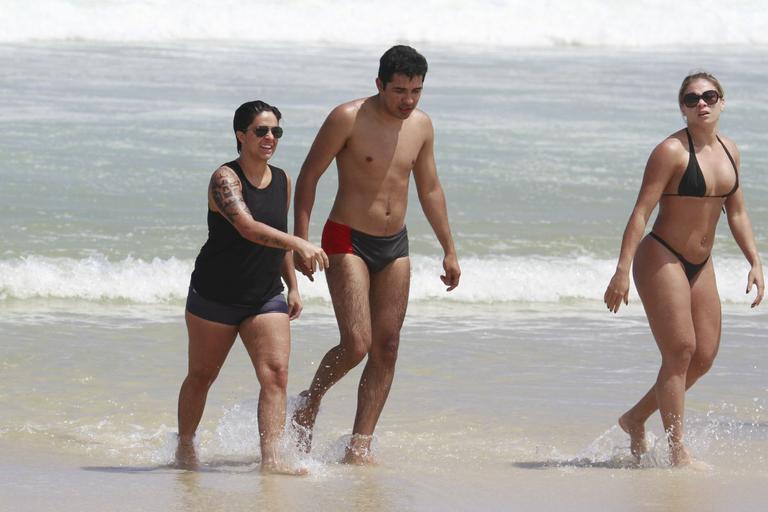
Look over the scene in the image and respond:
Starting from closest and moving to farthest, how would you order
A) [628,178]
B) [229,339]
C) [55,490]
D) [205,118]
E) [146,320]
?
1. [55,490]
2. [229,339]
3. [146,320]
4. [628,178]
5. [205,118]

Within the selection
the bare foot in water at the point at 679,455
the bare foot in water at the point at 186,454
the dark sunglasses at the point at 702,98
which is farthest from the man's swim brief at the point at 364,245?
the bare foot in water at the point at 679,455

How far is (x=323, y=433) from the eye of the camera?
22.4 feet

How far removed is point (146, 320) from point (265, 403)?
3975mm

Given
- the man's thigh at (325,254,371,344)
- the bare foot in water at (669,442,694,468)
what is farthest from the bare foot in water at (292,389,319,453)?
the bare foot in water at (669,442,694,468)

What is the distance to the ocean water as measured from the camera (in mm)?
5754

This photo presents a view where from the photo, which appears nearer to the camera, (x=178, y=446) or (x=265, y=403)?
(x=265, y=403)

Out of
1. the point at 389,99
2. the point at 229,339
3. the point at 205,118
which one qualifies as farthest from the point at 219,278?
the point at 205,118

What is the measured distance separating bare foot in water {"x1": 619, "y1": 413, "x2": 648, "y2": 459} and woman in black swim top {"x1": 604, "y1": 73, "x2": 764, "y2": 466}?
0.21 meters

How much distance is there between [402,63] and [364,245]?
79 cm

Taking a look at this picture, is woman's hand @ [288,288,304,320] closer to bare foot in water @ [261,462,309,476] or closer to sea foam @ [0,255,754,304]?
bare foot in water @ [261,462,309,476]

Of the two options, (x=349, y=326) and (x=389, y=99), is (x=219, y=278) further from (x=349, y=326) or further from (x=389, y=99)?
(x=389, y=99)

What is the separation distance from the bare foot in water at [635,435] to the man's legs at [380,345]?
107 cm

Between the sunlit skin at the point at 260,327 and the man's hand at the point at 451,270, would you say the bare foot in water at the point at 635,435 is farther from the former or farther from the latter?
the sunlit skin at the point at 260,327

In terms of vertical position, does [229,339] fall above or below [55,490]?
above
